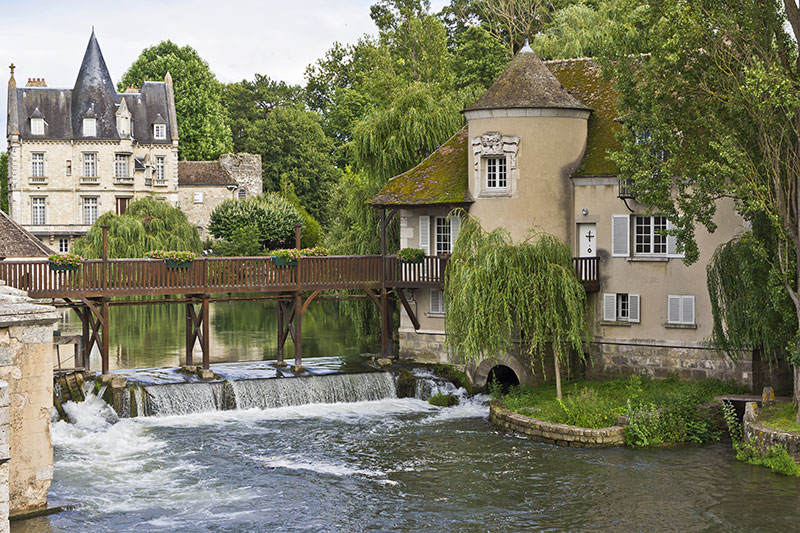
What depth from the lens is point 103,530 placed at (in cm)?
1747

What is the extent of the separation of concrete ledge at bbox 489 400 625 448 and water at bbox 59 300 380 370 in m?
10.5

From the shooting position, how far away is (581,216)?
28562 millimetres

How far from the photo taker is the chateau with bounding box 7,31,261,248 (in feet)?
206

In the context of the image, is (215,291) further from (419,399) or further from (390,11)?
(390,11)

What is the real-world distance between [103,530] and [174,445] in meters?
5.74

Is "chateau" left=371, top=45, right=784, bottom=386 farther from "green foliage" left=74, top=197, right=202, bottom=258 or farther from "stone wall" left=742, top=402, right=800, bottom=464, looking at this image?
"green foliage" left=74, top=197, right=202, bottom=258

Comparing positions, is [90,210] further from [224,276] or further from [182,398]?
[182,398]

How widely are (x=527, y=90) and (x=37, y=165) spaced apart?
4265 centimetres

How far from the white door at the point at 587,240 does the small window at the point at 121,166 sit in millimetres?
42526

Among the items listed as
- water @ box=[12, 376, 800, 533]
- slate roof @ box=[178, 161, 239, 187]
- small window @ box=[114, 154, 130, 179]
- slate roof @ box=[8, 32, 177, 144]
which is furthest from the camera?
slate roof @ box=[178, 161, 239, 187]

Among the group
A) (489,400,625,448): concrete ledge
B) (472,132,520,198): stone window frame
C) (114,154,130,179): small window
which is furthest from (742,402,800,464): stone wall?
(114,154,130,179): small window

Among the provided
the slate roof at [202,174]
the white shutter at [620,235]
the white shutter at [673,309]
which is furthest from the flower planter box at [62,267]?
the slate roof at [202,174]

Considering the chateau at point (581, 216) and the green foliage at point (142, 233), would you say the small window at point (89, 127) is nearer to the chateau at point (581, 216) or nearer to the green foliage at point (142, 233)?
the green foliage at point (142, 233)

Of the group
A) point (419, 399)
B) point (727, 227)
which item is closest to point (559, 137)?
point (727, 227)
